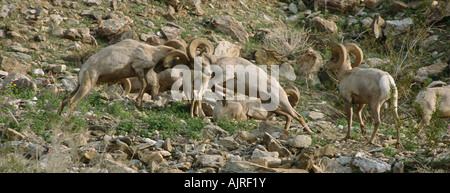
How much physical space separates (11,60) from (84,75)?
13.2 ft

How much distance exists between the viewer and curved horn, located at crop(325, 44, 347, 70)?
9016 millimetres

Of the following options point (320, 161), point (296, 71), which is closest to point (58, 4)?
point (296, 71)

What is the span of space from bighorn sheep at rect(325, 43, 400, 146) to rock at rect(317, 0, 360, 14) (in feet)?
36.0

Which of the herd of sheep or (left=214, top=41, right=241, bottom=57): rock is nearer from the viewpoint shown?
the herd of sheep

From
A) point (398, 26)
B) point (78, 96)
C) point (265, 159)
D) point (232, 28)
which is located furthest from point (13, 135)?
point (398, 26)

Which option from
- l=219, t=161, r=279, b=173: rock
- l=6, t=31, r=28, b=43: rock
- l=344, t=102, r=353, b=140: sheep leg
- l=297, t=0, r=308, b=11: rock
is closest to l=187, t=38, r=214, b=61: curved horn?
l=344, t=102, r=353, b=140: sheep leg

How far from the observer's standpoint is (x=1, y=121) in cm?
750

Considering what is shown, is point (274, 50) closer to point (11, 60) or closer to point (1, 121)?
point (11, 60)

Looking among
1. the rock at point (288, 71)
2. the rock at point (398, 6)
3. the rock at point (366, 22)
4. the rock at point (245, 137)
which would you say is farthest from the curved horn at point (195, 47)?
the rock at point (398, 6)

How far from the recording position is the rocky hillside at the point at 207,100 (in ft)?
21.9

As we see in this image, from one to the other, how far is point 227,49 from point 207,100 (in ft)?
15.3

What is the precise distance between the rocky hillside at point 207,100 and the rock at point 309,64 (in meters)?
0.04

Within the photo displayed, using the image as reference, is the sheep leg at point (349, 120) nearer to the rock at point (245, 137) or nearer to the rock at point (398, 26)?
the rock at point (245, 137)

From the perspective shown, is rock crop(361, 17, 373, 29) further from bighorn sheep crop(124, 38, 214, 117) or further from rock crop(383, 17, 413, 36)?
bighorn sheep crop(124, 38, 214, 117)
